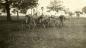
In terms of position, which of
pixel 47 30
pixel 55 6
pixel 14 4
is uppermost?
pixel 14 4

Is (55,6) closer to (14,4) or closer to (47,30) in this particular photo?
(47,30)

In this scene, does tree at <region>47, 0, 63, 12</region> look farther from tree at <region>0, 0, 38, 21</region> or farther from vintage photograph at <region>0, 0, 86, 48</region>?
tree at <region>0, 0, 38, 21</region>

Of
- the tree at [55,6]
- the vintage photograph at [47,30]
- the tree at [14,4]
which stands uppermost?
the tree at [14,4]

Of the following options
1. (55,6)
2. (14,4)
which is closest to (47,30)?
(55,6)

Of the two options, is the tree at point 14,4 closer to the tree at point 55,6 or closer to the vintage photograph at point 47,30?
the vintage photograph at point 47,30

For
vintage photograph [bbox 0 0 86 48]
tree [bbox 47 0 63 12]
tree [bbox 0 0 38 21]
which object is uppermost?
tree [bbox 0 0 38 21]

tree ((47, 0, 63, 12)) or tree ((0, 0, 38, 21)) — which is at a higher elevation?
tree ((0, 0, 38, 21))

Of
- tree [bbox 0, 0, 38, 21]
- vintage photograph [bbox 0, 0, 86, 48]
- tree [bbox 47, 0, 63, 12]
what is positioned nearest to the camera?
vintage photograph [bbox 0, 0, 86, 48]

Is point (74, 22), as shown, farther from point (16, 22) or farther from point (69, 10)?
point (16, 22)

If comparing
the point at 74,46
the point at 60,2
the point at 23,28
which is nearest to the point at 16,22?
the point at 23,28

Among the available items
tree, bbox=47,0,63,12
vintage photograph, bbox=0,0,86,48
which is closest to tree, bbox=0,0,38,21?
vintage photograph, bbox=0,0,86,48

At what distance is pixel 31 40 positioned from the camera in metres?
3.54

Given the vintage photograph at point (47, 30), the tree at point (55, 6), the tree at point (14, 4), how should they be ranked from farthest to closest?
1. the tree at point (14, 4)
2. the tree at point (55, 6)
3. the vintage photograph at point (47, 30)

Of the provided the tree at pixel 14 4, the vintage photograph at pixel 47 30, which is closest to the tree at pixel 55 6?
the vintage photograph at pixel 47 30
